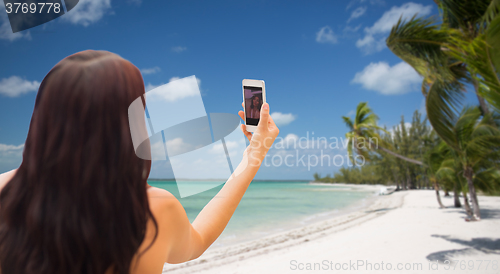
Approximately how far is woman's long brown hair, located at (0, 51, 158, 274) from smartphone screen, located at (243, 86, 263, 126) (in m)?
0.49

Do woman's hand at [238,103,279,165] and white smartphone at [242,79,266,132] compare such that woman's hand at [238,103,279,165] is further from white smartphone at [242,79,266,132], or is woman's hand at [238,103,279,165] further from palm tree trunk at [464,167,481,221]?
palm tree trunk at [464,167,481,221]

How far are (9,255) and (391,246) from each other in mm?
6341

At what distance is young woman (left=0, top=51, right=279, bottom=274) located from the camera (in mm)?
523

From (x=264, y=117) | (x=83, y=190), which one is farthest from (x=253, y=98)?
(x=83, y=190)

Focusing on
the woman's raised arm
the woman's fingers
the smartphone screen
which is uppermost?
the smartphone screen

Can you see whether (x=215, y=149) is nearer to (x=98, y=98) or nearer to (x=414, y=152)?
(x=98, y=98)

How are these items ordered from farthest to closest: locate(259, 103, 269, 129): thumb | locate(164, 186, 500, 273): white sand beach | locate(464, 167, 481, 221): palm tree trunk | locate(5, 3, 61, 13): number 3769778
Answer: locate(464, 167, 481, 221): palm tree trunk, locate(164, 186, 500, 273): white sand beach, locate(5, 3, 61, 13): number 3769778, locate(259, 103, 269, 129): thumb

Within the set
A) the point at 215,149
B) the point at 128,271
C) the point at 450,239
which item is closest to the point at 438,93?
the point at 450,239

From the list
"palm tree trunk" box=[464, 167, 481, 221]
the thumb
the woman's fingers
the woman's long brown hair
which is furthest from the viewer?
"palm tree trunk" box=[464, 167, 481, 221]

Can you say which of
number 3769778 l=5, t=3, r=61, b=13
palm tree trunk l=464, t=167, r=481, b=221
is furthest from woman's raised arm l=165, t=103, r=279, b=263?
palm tree trunk l=464, t=167, r=481, b=221

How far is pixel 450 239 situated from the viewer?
573cm

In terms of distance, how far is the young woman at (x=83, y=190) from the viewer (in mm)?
523

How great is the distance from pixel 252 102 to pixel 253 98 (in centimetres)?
2

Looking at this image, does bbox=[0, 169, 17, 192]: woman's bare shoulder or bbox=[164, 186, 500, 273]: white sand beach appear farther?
bbox=[164, 186, 500, 273]: white sand beach
